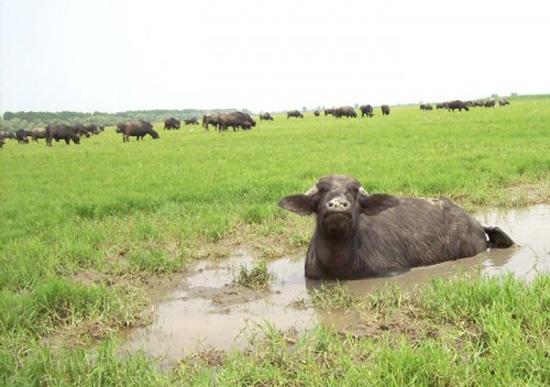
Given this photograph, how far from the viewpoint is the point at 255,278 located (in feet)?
18.9

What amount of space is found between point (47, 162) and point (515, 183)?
16839 mm

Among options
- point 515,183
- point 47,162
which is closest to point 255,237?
point 515,183

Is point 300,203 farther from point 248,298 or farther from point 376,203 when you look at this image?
point 248,298

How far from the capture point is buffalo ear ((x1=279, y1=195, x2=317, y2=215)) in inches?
235

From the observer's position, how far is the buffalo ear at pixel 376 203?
19.8 feet

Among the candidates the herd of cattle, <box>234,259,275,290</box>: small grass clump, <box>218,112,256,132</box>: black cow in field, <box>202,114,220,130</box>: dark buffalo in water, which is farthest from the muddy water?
<box>202,114,220,130</box>: dark buffalo in water

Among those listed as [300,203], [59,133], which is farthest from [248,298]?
[59,133]

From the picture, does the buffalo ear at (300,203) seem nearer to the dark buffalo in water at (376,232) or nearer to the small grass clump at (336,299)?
the dark buffalo in water at (376,232)

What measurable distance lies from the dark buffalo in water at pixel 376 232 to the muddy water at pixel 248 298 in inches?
6.9

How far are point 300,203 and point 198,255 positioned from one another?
173 centimetres

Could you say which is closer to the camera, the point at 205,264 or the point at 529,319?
the point at 529,319

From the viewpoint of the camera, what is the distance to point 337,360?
3529 mm

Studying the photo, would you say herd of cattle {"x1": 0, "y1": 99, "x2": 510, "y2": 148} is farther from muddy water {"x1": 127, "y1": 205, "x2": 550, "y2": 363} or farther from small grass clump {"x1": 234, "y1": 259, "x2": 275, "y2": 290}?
small grass clump {"x1": 234, "y1": 259, "x2": 275, "y2": 290}

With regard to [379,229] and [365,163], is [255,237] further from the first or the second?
[365,163]
